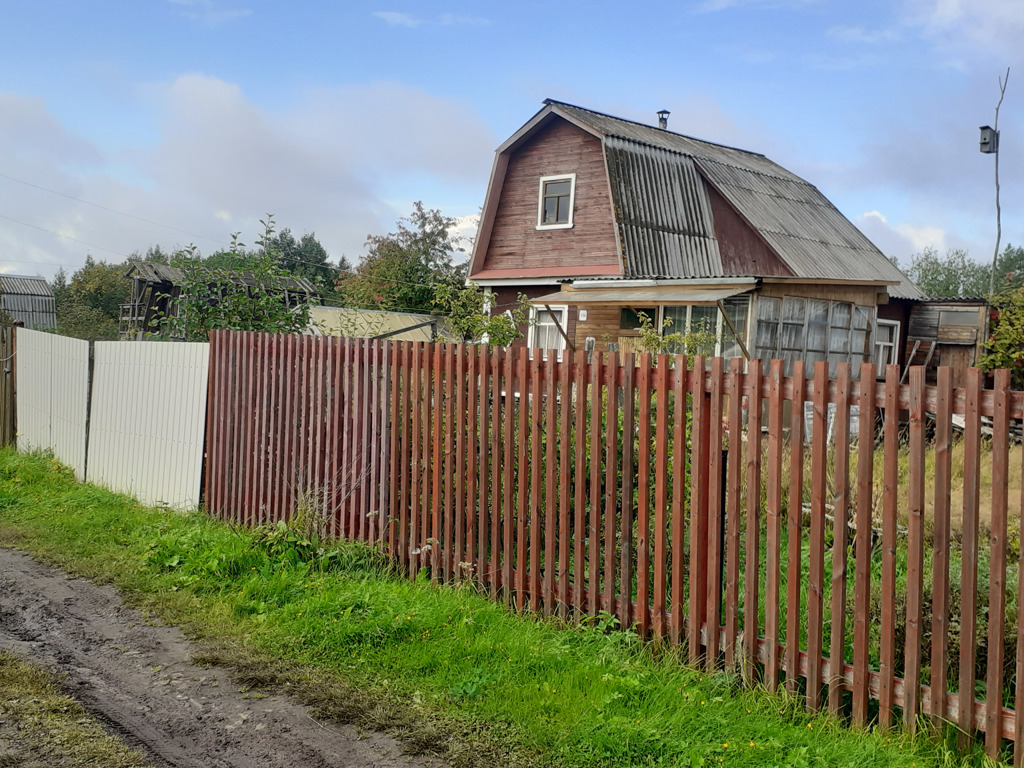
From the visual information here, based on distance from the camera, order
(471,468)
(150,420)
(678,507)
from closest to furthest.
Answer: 1. (678,507)
2. (471,468)
3. (150,420)

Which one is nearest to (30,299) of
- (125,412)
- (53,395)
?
(53,395)

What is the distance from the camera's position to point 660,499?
467 centimetres

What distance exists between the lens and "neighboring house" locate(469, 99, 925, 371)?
18.8 m

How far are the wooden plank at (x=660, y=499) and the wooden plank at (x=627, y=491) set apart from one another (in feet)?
0.52

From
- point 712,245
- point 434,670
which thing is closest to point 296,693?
point 434,670

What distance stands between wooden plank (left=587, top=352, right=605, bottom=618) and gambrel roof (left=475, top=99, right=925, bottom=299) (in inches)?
588

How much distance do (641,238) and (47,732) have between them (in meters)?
17.9

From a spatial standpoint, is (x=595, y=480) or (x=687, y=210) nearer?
(x=595, y=480)

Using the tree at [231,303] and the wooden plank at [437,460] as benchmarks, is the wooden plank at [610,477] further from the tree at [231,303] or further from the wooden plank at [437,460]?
the tree at [231,303]

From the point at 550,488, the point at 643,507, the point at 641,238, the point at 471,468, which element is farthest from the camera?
the point at 641,238

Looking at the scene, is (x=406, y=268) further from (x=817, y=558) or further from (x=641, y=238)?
(x=817, y=558)

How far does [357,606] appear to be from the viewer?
532cm

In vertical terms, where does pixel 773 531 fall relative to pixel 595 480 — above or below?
below

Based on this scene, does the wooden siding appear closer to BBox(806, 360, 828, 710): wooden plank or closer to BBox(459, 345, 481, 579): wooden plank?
BBox(459, 345, 481, 579): wooden plank
